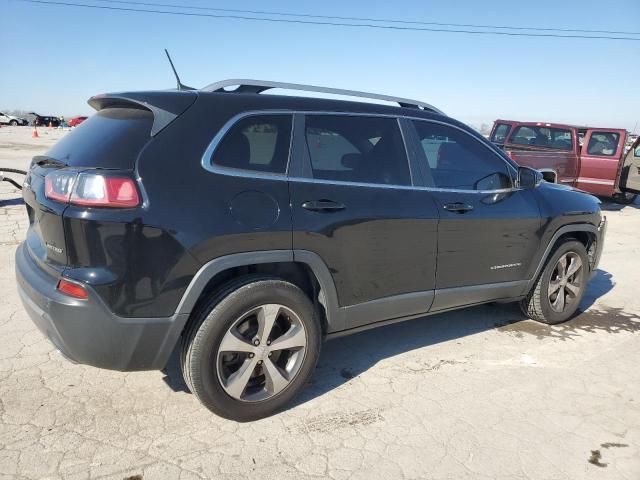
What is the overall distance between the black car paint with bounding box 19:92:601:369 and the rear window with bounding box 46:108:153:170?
0.05 feet

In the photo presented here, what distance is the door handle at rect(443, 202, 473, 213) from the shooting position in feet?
11.7

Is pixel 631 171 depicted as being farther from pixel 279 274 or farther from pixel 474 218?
pixel 279 274

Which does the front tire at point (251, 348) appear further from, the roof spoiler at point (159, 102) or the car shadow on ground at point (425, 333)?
the roof spoiler at point (159, 102)

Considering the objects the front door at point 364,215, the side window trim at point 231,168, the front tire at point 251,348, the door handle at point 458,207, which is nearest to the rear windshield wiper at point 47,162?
the side window trim at point 231,168

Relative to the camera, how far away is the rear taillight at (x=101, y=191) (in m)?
2.42

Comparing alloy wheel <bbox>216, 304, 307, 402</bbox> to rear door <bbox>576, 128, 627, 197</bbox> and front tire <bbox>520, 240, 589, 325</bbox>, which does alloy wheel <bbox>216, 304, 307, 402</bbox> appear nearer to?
front tire <bbox>520, 240, 589, 325</bbox>

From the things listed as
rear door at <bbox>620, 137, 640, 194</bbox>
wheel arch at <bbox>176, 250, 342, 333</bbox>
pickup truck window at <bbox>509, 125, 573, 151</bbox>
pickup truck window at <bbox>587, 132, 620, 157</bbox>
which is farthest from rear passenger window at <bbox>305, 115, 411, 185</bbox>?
rear door at <bbox>620, 137, 640, 194</bbox>

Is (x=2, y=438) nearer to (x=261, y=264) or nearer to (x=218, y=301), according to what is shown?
(x=218, y=301)

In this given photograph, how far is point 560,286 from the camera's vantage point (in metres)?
4.59

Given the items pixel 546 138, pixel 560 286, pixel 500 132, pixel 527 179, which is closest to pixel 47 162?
pixel 527 179

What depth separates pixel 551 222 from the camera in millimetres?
4238

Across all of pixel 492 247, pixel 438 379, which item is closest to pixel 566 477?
pixel 438 379

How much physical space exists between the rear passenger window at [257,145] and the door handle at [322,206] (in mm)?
232

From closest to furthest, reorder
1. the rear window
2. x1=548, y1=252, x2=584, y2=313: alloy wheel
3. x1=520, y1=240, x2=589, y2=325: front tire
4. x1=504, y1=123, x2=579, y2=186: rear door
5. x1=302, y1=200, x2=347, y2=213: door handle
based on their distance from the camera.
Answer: the rear window → x1=302, y1=200, x2=347, y2=213: door handle → x1=520, y1=240, x2=589, y2=325: front tire → x1=548, y1=252, x2=584, y2=313: alloy wheel → x1=504, y1=123, x2=579, y2=186: rear door
